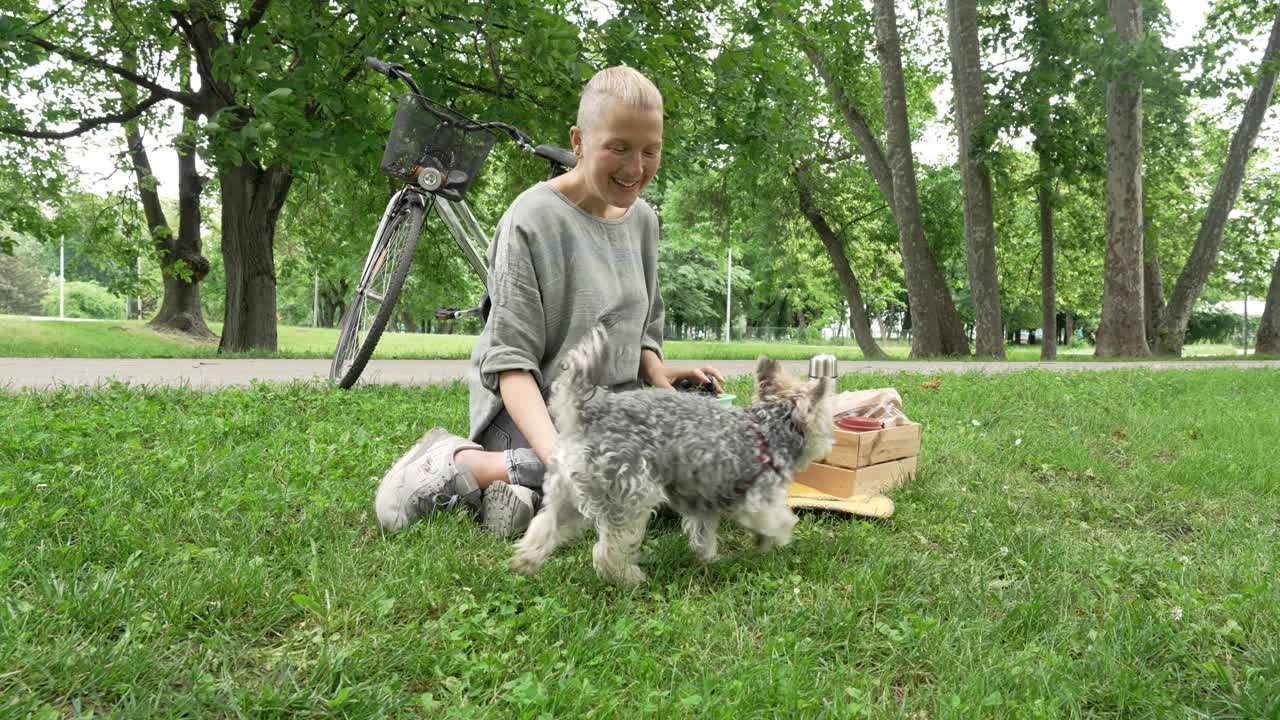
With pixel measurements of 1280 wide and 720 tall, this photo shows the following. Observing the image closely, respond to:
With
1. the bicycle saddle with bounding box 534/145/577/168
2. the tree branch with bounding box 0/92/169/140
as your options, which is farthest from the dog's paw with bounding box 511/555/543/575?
the tree branch with bounding box 0/92/169/140

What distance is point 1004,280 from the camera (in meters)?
33.4

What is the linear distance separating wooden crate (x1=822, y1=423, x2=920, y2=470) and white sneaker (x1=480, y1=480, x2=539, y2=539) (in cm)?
137

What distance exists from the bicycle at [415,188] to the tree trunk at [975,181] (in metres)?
12.0

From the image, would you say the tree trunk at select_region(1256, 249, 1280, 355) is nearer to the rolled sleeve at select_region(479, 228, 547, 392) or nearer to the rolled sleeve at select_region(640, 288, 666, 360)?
the rolled sleeve at select_region(640, 288, 666, 360)

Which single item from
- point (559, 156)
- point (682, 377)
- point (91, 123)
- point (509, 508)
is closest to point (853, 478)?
point (682, 377)

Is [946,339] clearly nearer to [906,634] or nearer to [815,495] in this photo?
[815,495]

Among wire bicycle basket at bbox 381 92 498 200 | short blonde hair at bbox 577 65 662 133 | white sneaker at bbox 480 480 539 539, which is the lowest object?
white sneaker at bbox 480 480 539 539

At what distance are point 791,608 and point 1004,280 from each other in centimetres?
3490

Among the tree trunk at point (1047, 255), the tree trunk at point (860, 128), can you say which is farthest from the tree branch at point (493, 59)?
the tree trunk at point (1047, 255)

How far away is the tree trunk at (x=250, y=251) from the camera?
1238 centimetres

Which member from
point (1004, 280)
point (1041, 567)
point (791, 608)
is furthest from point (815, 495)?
point (1004, 280)

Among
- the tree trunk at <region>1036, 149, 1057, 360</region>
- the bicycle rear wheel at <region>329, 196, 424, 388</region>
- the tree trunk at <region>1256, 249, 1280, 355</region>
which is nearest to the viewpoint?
the bicycle rear wheel at <region>329, 196, 424, 388</region>

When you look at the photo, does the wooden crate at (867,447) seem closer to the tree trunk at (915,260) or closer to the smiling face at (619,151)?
the smiling face at (619,151)

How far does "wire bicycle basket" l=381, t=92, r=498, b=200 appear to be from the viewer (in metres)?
5.56
